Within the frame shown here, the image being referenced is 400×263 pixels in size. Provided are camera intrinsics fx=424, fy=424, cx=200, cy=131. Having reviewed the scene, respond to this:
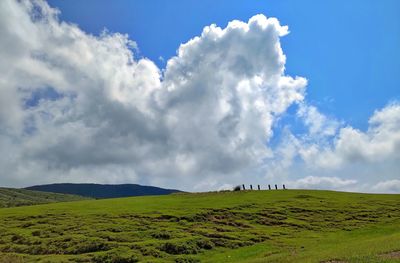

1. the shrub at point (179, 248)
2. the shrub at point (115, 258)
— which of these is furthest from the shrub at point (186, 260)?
the shrub at point (115, 258)

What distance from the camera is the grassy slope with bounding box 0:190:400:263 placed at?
43.4 meters

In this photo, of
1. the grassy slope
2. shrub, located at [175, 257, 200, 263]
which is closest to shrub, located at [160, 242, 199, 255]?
the grassy slope

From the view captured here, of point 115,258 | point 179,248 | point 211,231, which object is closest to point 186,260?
point 179,248

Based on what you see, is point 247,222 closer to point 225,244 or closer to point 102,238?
point 225,244

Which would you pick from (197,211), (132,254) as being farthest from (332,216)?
(132,254)

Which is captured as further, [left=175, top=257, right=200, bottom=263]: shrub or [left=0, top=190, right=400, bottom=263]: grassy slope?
[left=0, top=190, right=400, bottom=263]: grassy slope

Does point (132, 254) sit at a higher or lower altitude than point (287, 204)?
lower

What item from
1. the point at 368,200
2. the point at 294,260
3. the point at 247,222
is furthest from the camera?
the point at 368,200

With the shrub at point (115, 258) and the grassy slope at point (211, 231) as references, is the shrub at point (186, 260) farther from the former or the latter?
the shrub at point (115, 258)

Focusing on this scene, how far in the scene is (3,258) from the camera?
44.4 m

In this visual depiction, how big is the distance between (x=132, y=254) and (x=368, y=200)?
62.3 m

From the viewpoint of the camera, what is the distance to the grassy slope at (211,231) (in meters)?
43.4

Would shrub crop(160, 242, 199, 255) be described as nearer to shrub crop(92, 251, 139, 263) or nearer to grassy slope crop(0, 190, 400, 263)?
grassy slope crop(0, 190, 400, 263)

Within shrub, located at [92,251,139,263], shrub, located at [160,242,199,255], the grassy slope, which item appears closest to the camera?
shrub, located at [92,251,139,263]
